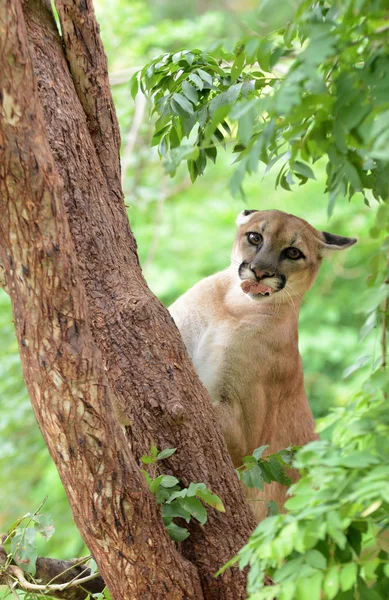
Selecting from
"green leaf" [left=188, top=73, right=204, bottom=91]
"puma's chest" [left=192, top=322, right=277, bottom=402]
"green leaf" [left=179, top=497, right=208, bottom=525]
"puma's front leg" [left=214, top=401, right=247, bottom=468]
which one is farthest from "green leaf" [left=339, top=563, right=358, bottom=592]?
"puma's chest" [left=192, top=322, right=277, bottom=402]

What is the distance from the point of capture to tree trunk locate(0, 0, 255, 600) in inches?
76.6

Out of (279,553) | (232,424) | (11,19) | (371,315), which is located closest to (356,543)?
(279,553)

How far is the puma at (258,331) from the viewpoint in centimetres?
368

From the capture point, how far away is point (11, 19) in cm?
186

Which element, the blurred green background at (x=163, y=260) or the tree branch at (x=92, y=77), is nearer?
the tree branch at (x=92, y=77)

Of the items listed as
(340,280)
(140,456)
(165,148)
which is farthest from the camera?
(340,280)

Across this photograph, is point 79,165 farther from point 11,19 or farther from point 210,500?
point 210,500

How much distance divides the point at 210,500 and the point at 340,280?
7540 millimetres

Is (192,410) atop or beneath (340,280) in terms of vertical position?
beneath

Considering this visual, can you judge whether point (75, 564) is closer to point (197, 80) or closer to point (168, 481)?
point (168, 481)

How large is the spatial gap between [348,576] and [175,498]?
3.11 feet

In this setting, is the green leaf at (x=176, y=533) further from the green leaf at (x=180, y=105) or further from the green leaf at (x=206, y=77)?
the green leaf at (x=206, y=77)

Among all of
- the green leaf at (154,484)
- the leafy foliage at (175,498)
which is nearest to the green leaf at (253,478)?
the leafy foliage at (175,498)

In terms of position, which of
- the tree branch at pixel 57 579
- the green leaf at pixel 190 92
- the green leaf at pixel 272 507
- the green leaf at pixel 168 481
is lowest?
the tree branch at pixel 57 579
